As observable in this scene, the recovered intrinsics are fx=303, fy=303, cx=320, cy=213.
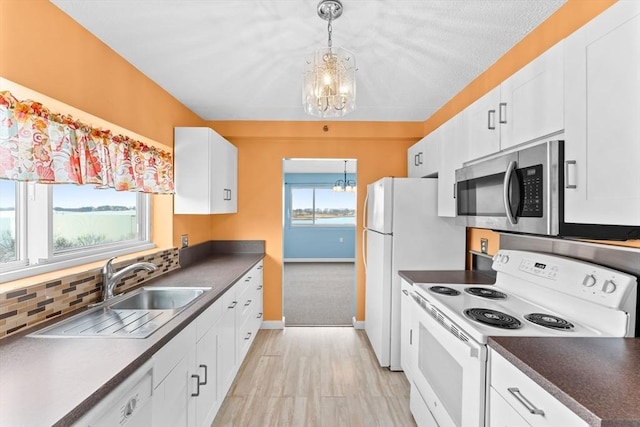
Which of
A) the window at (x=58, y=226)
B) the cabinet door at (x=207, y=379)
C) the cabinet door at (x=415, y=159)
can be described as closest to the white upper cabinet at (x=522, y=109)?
the cabinet door at (x=415, y=159)

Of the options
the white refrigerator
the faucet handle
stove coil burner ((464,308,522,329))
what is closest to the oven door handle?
stove coil burner ((464,308,522,329))

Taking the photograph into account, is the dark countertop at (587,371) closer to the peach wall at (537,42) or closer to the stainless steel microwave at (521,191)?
the stainless steel microwave at (521,191)

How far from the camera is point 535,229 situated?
1274 millimetres

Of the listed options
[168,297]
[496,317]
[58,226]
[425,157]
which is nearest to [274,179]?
[425,157]

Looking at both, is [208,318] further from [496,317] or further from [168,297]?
[496,317]

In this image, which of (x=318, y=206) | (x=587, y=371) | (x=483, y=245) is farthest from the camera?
(x=318, y=206)

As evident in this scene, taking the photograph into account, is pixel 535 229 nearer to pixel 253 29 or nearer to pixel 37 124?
pixel 253 29

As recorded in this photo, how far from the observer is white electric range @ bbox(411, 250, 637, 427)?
122 cm

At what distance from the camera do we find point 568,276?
1.42 m

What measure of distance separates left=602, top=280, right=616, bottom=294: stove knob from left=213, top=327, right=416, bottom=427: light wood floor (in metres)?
1.46

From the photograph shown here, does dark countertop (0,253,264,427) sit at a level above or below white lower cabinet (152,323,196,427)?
above

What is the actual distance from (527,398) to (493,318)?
0.42 metres

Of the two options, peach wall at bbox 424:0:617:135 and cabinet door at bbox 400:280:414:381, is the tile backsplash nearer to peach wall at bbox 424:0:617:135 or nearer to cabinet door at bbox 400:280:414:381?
cabinet door at bbox 400:280:414:381

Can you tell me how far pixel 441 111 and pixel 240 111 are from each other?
202 cm
